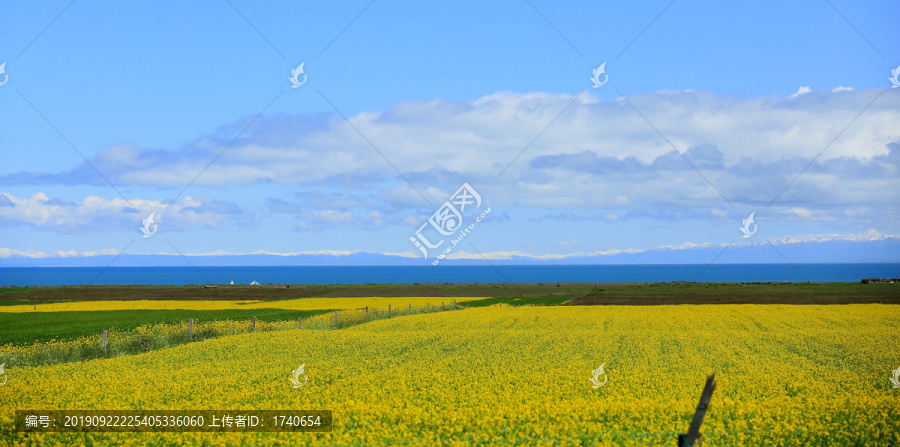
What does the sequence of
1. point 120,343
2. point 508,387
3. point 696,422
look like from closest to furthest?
point 696,422
point 508,387
point 120,343

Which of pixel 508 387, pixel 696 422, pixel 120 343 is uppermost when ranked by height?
pixel 120 343

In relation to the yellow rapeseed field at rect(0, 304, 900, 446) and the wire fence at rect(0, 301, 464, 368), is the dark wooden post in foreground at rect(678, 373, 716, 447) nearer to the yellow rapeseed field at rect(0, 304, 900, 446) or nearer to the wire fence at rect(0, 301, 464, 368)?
the yellow rapeseed field at rect(0, 304, 900, 446)

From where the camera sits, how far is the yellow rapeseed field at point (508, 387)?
32.7ft

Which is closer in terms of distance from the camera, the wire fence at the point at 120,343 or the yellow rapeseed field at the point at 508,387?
the yellow rapeseed field at the point at 508,387

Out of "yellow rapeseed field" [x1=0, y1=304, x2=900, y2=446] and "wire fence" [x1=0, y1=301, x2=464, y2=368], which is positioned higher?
"wire fence" [x1=0, y1=301, x2=464, y2=368]

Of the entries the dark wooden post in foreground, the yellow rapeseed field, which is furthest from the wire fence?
the dark wooden post in foreground

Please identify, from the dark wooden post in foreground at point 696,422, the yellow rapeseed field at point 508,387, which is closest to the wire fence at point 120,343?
the yellow rapeseed field at point 508,387

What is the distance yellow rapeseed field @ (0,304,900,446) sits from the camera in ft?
32.7

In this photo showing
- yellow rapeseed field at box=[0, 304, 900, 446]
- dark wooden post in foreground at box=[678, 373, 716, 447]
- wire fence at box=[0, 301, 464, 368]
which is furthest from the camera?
wire fence at box=[0, 301, 464, 368]

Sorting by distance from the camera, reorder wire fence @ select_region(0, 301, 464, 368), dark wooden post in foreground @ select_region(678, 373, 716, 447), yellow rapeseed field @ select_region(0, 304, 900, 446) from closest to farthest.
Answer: dark wooden post in foreground @ select_region(678, 373, 716, 447) → yellow rapeseed field @ select_region(0, 304, 900, 446) → wire fence @ select_region(0, 301, 464, 368)

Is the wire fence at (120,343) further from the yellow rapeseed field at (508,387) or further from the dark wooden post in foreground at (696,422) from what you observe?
the dark wooden post in foreground at (696,422)

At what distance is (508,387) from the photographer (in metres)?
13.8

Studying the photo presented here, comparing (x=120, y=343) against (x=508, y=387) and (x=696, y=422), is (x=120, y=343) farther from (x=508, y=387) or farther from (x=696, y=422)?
(x=696, y=422)

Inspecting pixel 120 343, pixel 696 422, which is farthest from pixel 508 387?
pixel 120 343
